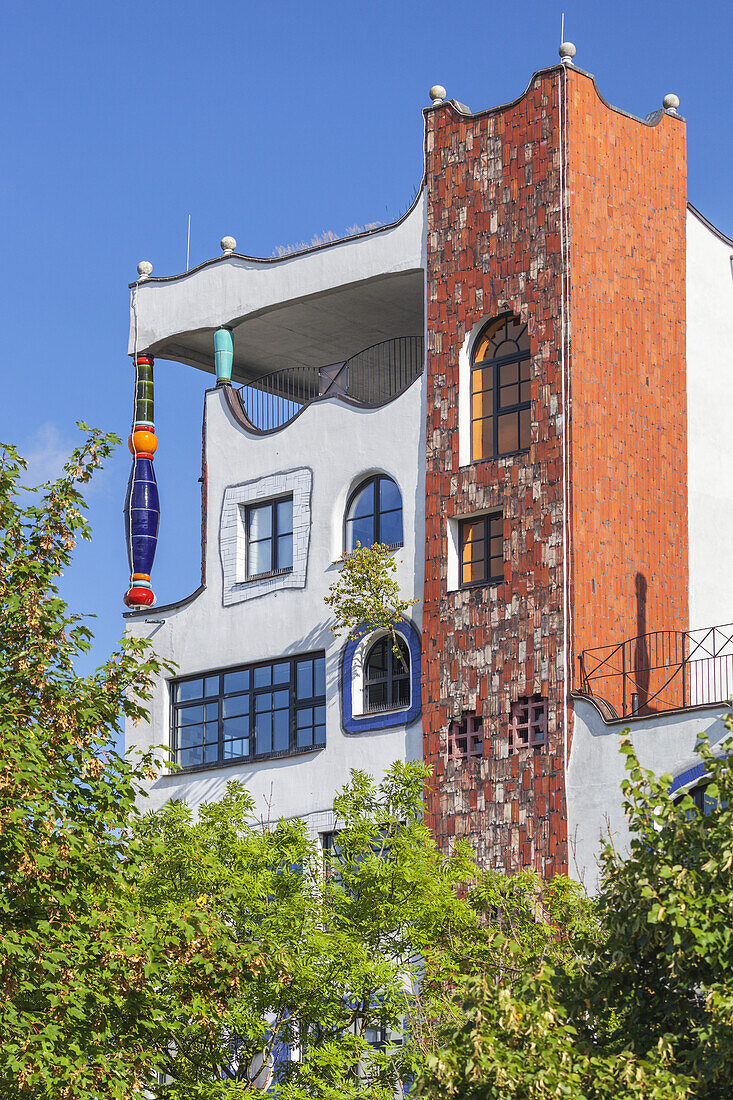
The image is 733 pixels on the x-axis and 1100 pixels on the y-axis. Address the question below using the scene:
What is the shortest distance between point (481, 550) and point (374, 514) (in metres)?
2.41

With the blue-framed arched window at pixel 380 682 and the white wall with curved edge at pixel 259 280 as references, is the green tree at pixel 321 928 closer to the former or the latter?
the blue-framed arched window at pixel 380 682

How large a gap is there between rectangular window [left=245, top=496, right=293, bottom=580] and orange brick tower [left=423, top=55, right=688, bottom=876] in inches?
134

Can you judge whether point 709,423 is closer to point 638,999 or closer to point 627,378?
point 627,378

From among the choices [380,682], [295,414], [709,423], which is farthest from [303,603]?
[709,423]

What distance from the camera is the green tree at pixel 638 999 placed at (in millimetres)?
15070

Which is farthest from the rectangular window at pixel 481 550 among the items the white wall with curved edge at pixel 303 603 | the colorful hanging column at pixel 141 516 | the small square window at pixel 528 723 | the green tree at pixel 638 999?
the green tree at pixel 638 999

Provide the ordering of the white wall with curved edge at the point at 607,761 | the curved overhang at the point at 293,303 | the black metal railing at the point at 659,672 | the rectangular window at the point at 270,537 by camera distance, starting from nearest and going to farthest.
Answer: the white wall with curved edge at the point at 607,761, the black metal railing at the point at 659,672, the curved overhang at the point at 293,303, the rectangular window at the point at 270,537

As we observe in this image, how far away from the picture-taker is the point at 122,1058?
1891 centimetres

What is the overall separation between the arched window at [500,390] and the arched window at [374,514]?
69.2 inches

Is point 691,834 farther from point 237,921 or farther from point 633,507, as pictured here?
point 633,507

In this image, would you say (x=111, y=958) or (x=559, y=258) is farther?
(x=559, y=258)

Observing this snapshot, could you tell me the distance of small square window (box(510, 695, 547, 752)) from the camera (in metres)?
29.5

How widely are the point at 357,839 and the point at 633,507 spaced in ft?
31.1

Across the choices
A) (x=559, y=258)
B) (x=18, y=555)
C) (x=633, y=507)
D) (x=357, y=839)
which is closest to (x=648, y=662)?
(x=633, y=507)
